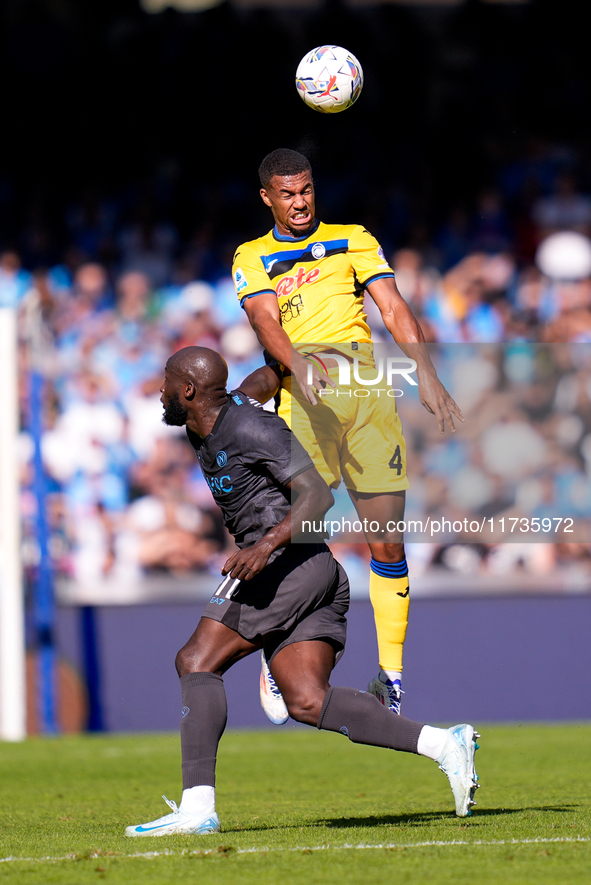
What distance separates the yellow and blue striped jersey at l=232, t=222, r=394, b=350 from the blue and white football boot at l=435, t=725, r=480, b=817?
217cm

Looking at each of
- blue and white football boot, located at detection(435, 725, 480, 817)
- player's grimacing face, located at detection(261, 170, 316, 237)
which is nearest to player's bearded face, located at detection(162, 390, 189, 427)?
player's grimacing face, located at detection(261, 170, 316, 237)

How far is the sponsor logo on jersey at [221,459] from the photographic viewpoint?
16.4 ft

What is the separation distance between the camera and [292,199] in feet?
19.6

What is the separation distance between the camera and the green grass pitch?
411cm

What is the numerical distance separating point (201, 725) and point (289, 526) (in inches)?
34.7

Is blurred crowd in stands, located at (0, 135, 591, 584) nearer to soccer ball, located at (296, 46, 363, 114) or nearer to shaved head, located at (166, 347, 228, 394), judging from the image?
soccer ball, located at (296, 46, 363, 114)

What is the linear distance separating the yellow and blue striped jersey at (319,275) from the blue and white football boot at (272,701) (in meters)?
1.68

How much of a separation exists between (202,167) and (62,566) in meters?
5.92

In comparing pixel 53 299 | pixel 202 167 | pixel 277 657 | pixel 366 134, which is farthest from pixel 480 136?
pixel 277 657

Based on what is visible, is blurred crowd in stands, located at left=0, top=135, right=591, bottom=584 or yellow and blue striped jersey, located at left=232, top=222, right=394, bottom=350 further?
blurred crowd in stands, located at left=0, top=135, right=591, bottom=584

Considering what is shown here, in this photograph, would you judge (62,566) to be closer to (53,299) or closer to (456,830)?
(53,299)

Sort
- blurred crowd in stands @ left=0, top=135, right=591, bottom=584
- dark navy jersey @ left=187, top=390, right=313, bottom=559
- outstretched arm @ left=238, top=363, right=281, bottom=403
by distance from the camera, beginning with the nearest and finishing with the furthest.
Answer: dark navy jersey @ left=187, top=390, right=313, bottom=559 → outstretched arm @ left=238, top=363, right=281, bottom=403 → blurred crowd in stands @ left=0, top=135, right=591, bottom=584

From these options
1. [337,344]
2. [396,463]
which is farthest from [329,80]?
[396,463]

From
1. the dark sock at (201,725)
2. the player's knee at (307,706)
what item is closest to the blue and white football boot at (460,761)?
the player's knee at (307,706)
